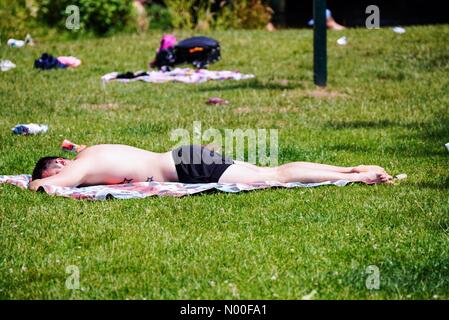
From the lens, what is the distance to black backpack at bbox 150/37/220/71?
49.5 ft

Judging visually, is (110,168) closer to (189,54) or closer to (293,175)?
(293,175)

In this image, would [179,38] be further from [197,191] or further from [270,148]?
[197,191]

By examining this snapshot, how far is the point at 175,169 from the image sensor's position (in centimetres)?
708

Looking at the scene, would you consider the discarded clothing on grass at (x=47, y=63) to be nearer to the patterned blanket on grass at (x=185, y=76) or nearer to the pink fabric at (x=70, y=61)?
the pink fabric at (x=70, y=61)

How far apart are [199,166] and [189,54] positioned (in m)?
8.33

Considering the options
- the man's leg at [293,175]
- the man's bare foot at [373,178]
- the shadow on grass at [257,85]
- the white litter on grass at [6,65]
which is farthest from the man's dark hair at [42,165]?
the white litter on grass at [6,65]

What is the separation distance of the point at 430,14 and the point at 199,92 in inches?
480

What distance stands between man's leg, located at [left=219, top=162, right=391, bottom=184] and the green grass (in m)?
0.18

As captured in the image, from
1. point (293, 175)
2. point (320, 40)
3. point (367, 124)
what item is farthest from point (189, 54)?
point (293, 175)

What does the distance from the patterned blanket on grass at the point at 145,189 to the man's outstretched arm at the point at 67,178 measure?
60mm

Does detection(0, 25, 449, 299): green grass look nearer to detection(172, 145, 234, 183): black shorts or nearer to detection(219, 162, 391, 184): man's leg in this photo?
detection(219, 162, 391, 184): man's leg

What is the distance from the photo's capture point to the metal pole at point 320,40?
12.5 m

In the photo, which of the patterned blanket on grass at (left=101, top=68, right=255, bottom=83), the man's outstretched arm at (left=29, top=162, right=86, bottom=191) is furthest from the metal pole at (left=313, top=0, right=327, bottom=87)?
the man's outstretched arm at (left=29, top=162, right=86, bottom=191)

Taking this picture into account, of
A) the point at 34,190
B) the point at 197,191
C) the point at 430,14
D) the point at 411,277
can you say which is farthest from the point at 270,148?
the point at 430,14
